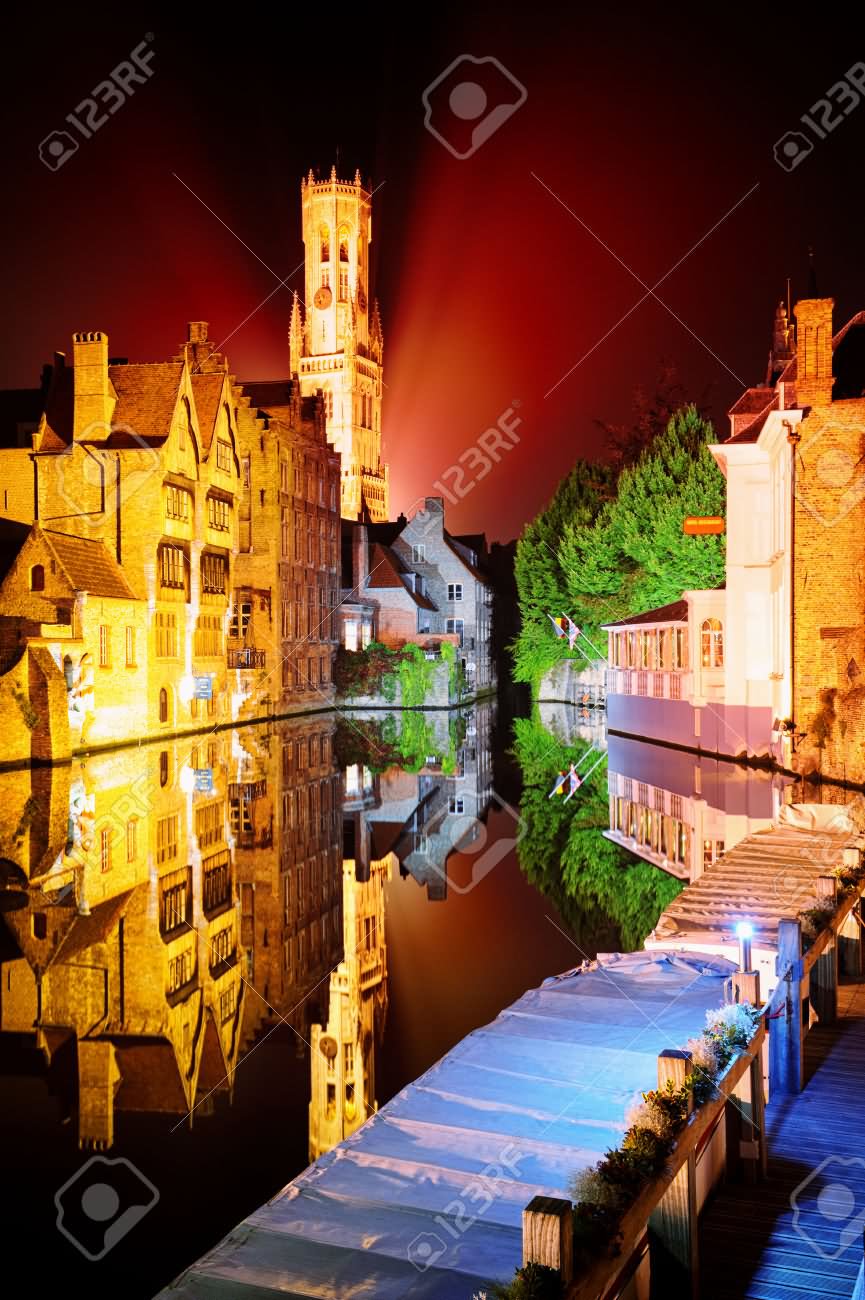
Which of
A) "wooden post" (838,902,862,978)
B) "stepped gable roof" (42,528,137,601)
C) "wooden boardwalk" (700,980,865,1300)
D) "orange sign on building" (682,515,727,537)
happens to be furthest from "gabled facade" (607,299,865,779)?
"stepped gable roof" (42,528,137,601)

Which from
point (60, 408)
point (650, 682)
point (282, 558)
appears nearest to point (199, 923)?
point (650, 682)

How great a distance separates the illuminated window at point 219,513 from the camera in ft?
161

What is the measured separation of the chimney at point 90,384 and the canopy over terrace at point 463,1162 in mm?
37726

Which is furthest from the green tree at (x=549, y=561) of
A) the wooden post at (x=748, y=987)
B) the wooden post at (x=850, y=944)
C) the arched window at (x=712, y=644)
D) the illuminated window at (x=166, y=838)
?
the wooden post at (x=748, y=987)

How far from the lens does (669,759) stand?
3788 centimetres

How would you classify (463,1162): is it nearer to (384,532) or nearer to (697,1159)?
(697,1159)

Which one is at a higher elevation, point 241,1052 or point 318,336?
point 318,336

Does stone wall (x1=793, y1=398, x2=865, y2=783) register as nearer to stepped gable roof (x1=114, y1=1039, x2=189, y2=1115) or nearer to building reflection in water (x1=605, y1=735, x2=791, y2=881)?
building reflection in water (x1=605, y1=735, x2=791, y2=881)

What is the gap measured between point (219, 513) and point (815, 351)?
29.5 meters

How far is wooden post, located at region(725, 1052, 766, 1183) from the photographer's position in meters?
6.92

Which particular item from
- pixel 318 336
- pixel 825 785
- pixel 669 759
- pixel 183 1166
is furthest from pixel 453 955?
pixel 318 336

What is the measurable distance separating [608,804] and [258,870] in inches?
464

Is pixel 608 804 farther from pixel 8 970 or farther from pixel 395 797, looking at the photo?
pixel 8 970

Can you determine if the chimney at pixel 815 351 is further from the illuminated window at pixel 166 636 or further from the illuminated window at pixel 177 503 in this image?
the illuminated window at pixel 166 636
